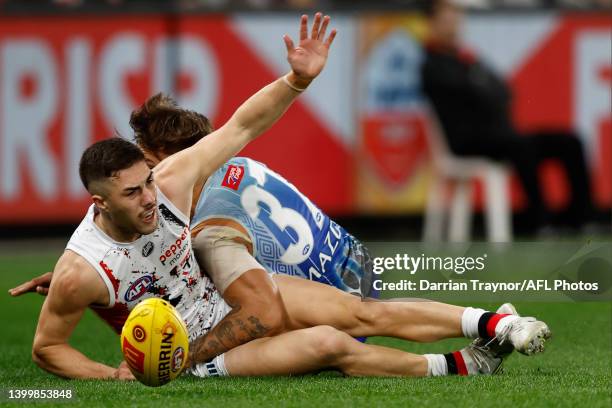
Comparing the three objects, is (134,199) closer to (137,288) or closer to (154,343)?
(137,288)

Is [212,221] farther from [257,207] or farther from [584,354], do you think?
[584,354]

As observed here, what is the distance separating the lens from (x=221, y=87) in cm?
1416

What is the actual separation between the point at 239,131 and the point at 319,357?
118 centimetres

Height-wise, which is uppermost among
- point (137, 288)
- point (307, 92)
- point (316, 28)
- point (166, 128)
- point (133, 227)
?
point (316, 28)

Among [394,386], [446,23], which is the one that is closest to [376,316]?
[394,386]

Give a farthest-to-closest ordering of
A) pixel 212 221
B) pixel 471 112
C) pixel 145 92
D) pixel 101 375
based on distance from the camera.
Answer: pixel 145 92, pixel 471 112, pixel 212 221, pixel 101 375

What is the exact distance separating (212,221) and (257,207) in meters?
0.31

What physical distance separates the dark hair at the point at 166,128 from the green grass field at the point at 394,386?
1.26 metres

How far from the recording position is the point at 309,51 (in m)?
6.50

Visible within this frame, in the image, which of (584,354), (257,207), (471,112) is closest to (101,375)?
(257,207)

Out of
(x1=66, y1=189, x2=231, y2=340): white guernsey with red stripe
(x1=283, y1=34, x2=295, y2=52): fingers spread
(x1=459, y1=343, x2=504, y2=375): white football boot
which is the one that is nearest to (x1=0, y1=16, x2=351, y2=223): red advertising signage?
(x1=66, y1=189, x2=231, y2=340): white guernsey with red stripe

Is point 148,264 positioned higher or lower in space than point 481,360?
higher

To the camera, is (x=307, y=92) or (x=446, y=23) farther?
(x=307, y=92)

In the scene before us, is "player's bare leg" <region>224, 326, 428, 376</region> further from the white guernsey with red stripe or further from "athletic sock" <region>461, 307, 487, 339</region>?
the white guernsey with red stripe
